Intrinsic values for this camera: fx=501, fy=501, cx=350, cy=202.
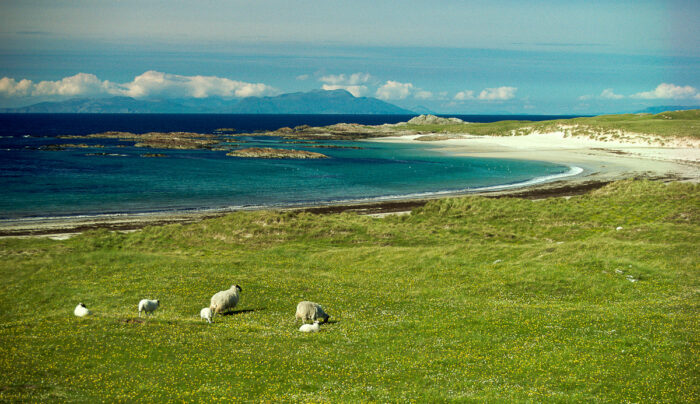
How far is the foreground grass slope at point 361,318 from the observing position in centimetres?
1659

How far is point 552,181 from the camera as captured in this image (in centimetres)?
9938

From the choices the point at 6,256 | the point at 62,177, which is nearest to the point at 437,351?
the point at 6,256

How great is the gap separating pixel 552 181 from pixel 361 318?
8463cm

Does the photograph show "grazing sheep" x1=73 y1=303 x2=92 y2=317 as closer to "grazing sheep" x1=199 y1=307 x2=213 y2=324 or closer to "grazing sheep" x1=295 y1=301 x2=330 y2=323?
"grazing sheep" x1=199 y1=307 x2=213 y2=324

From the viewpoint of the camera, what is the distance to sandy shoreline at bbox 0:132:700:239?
2438 inches

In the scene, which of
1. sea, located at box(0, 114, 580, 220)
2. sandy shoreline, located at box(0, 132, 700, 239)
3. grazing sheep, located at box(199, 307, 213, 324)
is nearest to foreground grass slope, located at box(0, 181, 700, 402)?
grazing sheep, located at box(199, 307, 213, 324)

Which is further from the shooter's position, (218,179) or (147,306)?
(218,179)

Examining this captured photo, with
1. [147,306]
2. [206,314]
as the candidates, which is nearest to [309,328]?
[206,314]

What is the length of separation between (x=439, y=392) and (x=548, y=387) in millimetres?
3661

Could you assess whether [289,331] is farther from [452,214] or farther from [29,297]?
[452,214]

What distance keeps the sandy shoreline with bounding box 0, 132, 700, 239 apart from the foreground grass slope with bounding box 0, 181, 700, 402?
43.8ft

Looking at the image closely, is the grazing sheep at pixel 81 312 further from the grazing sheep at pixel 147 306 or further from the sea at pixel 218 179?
the sea at pixel 218 179

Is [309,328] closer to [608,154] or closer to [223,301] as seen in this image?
[223,301]

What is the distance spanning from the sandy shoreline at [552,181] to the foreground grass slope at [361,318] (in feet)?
43.8
